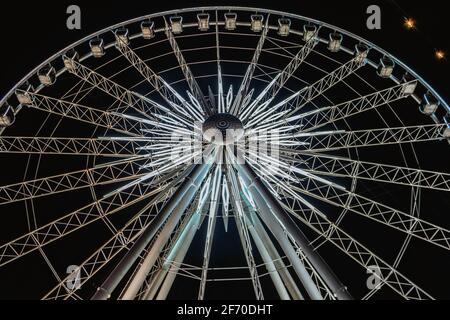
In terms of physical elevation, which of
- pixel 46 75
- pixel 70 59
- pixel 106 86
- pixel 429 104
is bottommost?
pixel 429 104

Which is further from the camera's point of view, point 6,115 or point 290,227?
point 6,115

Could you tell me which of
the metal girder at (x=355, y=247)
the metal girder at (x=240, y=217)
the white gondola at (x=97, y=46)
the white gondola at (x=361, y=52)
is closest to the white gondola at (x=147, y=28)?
the white gondola at (x=97, y=46)

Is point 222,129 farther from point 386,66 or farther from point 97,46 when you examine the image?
point 386,66

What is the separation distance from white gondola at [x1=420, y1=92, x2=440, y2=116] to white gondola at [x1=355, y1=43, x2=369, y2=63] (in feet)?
8.76

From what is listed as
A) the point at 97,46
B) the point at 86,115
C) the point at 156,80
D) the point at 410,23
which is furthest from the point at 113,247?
the point at 410,23

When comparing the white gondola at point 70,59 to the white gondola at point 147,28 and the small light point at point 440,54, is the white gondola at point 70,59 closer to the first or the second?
the white gondola at point 147,28

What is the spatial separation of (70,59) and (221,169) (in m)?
7.50

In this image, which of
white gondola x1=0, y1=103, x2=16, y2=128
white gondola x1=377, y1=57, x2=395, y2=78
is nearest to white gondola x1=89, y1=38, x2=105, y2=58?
white gondola x1=0, y1=103, x2=16, y2=128

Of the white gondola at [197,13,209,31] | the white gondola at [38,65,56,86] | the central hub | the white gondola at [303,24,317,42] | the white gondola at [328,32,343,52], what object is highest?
the white gondola at [197,13,209,31]

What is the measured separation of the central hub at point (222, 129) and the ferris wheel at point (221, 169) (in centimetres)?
5

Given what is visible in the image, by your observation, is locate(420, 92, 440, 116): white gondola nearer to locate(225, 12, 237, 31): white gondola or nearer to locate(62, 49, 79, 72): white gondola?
locate(225, 12, 237, 31): white gondola

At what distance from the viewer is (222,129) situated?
50.5 feet

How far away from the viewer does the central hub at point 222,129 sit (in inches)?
604

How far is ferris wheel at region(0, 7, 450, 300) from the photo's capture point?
14.7 meters
